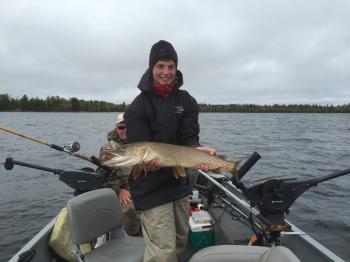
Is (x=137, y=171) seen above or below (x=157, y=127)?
below

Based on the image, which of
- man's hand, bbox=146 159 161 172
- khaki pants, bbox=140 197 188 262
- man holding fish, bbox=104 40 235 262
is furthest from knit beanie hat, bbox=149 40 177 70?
khaki pants, bbox=140 197 188 262

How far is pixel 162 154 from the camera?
346 centimetres

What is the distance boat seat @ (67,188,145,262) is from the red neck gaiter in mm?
1316

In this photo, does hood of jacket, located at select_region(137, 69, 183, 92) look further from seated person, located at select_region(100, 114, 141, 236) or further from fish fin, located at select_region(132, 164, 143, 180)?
seated person, located at select_region(100, 114, 141, 236)

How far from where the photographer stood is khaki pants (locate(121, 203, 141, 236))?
5277 mm

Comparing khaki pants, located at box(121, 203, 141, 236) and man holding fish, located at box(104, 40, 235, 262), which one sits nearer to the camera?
man holding fish, located at box(104, 40, 235, 262)

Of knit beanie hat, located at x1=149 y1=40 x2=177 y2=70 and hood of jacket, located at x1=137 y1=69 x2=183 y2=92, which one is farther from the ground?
knit beanie hat, located at x1=149 y1=40 x2=177 y2=70

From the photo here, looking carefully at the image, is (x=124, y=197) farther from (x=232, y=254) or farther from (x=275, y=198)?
(x=232, y=254)

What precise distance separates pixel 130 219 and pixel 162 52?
2863mm

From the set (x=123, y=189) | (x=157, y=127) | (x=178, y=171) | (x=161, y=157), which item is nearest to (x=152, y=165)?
(x=161, y=157)

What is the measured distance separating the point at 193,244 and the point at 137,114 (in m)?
2.46

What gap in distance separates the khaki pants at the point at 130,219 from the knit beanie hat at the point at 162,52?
2.50m

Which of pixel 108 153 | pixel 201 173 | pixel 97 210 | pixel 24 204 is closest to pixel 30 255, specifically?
pixel 97 210

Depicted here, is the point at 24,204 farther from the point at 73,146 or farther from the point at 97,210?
the point at 97,210
